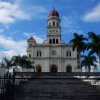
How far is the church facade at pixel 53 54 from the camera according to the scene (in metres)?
107

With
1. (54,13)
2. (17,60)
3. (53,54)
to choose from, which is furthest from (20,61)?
(54,13)

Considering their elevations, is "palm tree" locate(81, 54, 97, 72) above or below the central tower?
below

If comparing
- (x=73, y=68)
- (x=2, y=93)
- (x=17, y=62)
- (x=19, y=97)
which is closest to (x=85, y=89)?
(x=19, y=97)

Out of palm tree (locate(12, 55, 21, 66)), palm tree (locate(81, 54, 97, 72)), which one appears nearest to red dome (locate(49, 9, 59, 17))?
palm tree (locate(12, 55, 21, 66))

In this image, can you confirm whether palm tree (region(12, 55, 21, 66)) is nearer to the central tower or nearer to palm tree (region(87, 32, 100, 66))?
the central tower

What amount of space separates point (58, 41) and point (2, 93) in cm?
9447

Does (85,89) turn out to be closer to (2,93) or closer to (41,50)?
(2,93)

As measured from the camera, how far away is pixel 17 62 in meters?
94.1

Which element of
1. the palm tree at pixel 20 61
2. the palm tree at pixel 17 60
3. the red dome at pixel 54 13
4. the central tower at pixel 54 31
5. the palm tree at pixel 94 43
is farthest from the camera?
the red dome at pixel 54 13

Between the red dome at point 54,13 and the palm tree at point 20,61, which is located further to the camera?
the red dome at point 54,13

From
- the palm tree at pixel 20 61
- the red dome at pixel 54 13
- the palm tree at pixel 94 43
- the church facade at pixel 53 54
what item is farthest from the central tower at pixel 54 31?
the palm tree at pixel 94 43

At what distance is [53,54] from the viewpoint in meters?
110

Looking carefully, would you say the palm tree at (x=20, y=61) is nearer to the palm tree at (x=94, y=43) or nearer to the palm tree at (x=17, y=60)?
the palm tree at (x=17, y=60)

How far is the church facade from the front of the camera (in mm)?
107375
